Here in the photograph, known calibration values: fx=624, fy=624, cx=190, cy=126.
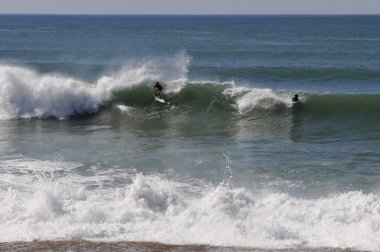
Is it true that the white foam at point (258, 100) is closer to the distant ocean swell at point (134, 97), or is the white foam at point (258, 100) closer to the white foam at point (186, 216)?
the distant ocean swell at point (134, 97)

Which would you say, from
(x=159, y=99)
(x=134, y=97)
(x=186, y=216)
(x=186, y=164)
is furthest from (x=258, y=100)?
(x=186, y=216)

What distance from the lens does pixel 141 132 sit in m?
21.3

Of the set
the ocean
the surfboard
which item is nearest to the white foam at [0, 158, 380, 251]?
the ocean

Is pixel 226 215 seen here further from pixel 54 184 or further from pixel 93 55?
pixel 93 55

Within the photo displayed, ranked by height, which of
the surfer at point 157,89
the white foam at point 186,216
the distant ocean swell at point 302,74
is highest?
the surfer at point 157,89

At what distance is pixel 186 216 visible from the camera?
12.4 m

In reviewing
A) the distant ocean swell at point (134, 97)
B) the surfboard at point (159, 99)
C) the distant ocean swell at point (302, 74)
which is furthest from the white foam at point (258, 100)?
the distant ocean swell at point (302, 74)

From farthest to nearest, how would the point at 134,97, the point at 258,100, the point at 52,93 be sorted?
the point at 134,97, the point at 52,93, the point at 258,100

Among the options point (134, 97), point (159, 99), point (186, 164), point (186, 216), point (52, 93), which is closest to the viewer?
point (186, 216)

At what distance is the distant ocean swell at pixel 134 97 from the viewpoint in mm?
24219

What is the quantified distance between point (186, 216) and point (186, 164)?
4396 mm

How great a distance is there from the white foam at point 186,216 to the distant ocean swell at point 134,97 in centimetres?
1031

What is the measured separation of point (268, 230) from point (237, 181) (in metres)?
3.88

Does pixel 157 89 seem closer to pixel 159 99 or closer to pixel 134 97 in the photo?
pixel 159 99
